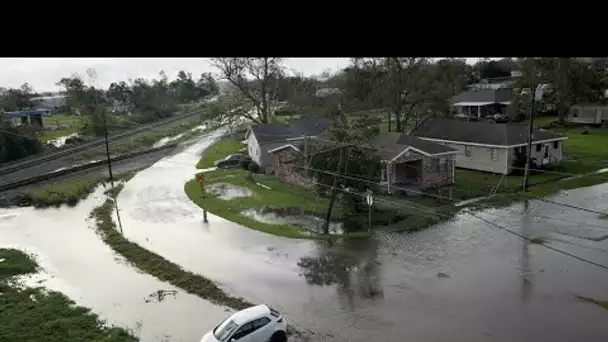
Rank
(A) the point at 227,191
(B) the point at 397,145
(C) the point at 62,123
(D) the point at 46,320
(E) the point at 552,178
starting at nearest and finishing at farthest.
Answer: (D) the point at 46,320
(B) the point at 397,145
(E) the point at 552,178
(A) the point at 227,191
(C) the point at 62,123

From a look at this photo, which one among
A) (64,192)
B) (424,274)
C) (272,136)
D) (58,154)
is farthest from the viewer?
(58,154)

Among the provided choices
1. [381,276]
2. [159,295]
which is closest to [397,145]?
[381,276]

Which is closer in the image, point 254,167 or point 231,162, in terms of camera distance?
point 254,167

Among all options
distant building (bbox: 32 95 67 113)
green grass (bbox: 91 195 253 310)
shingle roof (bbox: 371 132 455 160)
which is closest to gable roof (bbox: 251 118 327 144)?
shingle roof (bbox: 371 132 455 160)

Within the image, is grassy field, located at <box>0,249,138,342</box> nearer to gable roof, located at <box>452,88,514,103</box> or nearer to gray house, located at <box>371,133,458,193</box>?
gray house, located at <box>371,133,458,193</box>

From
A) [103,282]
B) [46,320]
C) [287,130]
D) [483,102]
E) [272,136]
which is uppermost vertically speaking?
[483,102]

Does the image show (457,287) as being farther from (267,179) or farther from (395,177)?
(267,179)

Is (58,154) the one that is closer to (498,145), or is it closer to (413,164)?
(413,164)
